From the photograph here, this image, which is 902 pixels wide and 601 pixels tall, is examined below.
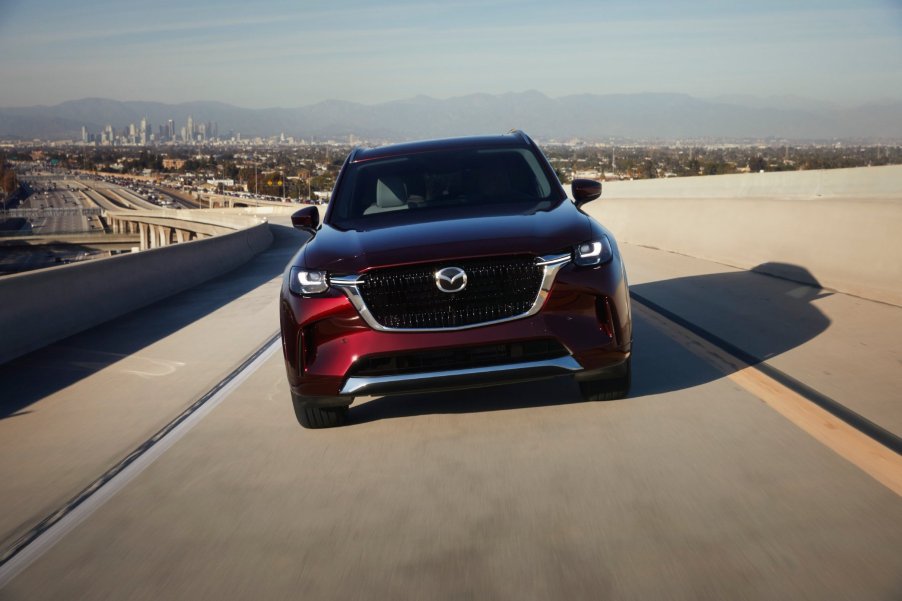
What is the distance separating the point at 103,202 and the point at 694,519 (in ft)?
433

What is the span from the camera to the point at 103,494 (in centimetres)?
551

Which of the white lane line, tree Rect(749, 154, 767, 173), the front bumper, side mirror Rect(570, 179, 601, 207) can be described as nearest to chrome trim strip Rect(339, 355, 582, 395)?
the front bumper

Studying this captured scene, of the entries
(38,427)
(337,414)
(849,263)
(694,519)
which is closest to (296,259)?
(337,414)

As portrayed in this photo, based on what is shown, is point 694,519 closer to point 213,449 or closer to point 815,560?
point 815,560

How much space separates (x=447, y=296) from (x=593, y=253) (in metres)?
0.95

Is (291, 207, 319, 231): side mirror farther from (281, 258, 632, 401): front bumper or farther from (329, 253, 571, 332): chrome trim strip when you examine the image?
(329, 253, 571, 332): chrome trim strip

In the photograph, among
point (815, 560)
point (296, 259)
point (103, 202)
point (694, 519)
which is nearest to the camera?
point (815, 560)

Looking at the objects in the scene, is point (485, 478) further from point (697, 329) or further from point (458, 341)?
point (697, 329)

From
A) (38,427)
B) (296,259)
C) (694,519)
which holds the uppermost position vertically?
(296,259)

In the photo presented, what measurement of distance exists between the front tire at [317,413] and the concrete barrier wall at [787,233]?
20.0ft

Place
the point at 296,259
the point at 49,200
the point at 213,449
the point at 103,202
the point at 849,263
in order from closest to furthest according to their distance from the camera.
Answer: the point at 213,449 → the point at 296,259 → the point at 849,263 → the point at 49,200 → the point at 103,202

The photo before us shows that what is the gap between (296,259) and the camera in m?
6.73

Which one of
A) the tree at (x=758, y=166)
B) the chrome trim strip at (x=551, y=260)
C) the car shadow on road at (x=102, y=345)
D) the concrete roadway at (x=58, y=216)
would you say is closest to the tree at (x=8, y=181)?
the concrete roadway at (x=58, y=216)

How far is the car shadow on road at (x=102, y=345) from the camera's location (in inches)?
350
